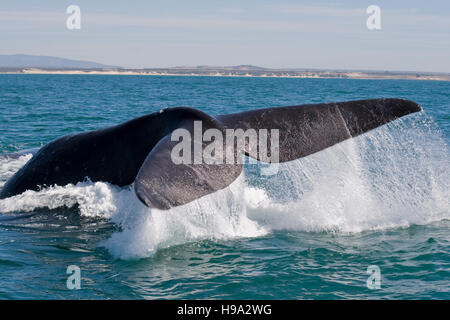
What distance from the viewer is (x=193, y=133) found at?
19.5ft

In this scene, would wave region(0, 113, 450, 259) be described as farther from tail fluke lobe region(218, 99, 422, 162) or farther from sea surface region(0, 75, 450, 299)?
tail fluke lobe region(218, 99, 422, 162)

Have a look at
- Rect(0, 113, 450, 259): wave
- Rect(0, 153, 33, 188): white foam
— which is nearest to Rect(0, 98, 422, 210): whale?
Rect(0, 113, 450, 259): wave

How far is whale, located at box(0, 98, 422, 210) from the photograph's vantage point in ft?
17.4

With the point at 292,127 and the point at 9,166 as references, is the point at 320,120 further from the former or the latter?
the point at 9,166

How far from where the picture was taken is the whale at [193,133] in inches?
208

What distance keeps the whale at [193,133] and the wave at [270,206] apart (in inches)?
11.4

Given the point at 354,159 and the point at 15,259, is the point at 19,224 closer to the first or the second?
the point at 15,259

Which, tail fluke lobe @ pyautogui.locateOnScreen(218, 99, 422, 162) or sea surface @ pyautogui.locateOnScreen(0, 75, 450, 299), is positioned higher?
tail fluke lobe @ pyautogui.locateOnScreen(218, 99, 422, 162)

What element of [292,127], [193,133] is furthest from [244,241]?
[193,133]

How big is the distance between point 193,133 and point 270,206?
2.56 m

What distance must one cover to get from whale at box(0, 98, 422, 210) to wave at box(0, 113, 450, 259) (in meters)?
0.29

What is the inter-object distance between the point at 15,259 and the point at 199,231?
6.82 feet

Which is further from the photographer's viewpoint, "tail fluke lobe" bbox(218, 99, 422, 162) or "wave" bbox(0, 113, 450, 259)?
"wave" bbox(0, 113, 450, 259)

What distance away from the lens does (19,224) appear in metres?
7.48
